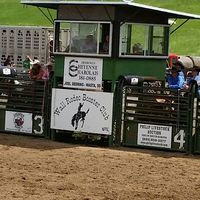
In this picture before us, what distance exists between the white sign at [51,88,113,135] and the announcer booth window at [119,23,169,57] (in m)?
1.07

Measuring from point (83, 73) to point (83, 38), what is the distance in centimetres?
78

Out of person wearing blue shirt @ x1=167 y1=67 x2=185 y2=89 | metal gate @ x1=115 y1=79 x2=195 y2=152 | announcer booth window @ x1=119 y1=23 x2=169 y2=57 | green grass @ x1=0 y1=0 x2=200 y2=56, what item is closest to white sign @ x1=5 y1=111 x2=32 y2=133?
metal gate @ x1=115 y1=79 x2=195 y2=152

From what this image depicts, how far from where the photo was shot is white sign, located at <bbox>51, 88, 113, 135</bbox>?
501 inches

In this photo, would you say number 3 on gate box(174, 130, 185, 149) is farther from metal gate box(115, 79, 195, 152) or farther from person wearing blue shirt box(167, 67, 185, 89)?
person wearing blue shirt box(167, 67, 185, 89)

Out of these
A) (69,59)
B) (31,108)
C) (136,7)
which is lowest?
(31,108)

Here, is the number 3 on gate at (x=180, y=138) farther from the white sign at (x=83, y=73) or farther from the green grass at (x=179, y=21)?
the green grass at (x=179, y=21)

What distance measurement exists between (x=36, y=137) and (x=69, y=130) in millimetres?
968

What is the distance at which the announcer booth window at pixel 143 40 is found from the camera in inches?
517

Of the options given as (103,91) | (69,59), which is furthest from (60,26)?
(103,91)

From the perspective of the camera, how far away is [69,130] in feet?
43.1

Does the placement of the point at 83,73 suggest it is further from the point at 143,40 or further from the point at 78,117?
the point at 143,40

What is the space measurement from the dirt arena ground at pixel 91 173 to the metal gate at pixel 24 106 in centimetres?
69

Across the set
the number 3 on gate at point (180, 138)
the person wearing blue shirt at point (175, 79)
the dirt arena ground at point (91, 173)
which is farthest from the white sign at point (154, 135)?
the person wearing blue shirt at point (175, 79)

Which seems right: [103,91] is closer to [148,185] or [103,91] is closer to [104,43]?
[104,43]
